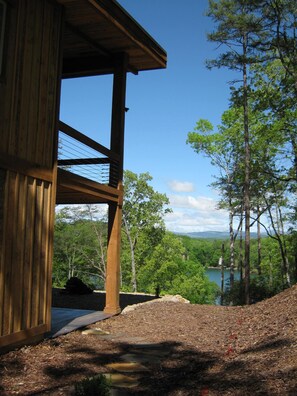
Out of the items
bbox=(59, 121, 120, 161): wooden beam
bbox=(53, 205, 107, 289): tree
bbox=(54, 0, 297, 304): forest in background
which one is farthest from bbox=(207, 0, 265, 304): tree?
bbox=(53, 205, 107, 289): tree

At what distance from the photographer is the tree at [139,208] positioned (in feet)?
125

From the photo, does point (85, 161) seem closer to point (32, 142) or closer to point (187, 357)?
point (32, 142)

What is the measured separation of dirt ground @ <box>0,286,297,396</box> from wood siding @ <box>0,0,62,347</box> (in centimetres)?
54

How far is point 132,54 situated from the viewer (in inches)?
A: 364

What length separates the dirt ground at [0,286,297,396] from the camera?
12.9 feet

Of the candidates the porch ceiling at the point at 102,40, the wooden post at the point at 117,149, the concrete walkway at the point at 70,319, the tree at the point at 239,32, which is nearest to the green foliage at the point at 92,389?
the concrete walkway at the point at 70,319

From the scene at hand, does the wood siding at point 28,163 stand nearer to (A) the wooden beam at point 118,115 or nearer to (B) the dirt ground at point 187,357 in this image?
(B) the dirt ground at point 187,357

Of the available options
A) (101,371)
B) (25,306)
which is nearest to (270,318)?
(101,371)

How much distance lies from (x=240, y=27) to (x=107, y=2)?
10.2 meters

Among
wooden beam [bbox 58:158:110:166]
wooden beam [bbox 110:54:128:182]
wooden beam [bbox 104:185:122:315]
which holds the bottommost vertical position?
wooden beam [bbox 104:185:122:315]

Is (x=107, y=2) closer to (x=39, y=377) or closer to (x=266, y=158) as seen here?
(x=39, y=377)

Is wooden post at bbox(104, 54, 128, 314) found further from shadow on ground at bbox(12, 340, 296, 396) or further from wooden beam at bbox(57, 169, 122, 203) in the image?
shadow on ground at bbox(12, 340, 296, 396)

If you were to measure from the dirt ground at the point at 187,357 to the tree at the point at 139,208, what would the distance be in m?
29.6

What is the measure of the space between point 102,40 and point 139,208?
29883 mm
